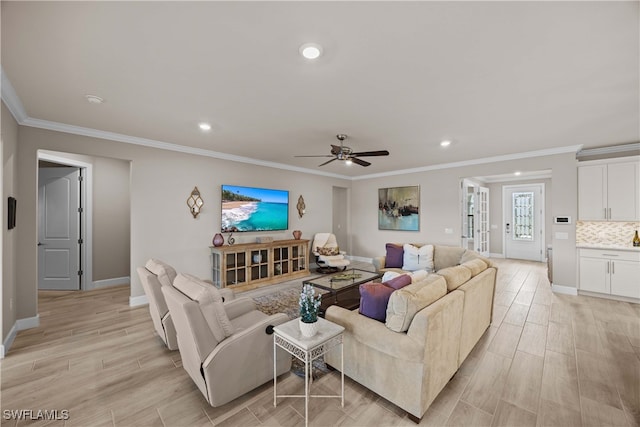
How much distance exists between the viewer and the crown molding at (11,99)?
2.30 m

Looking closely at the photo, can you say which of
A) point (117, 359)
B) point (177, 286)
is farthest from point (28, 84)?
point (117, 359)

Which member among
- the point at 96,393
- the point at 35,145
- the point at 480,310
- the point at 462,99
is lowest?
the point at 96,393

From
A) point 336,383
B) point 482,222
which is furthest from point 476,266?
point 482,222

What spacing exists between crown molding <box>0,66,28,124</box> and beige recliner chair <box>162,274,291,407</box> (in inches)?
96.0

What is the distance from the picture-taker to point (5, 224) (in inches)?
106

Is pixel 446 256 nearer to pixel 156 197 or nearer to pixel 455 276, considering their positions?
pixel 455 276

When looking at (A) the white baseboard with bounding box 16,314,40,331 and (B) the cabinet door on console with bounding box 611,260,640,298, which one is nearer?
(A) the white baseboard with bounding box 16,314,40,331

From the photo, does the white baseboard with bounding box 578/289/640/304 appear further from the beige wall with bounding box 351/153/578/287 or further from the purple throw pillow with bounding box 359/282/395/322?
the purple throw pillow with bounding box 359/282/395/322

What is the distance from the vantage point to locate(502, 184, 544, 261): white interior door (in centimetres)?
755

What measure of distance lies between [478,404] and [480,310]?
41.3 inches

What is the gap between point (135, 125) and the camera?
11.2ft

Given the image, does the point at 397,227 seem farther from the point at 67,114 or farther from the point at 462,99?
the point at 67,114

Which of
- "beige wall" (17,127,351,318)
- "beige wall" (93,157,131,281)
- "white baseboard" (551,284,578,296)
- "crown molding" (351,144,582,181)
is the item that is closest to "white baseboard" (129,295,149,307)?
"beige wall" (17,127,351,318)

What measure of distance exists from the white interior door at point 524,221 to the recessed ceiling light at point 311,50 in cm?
859
